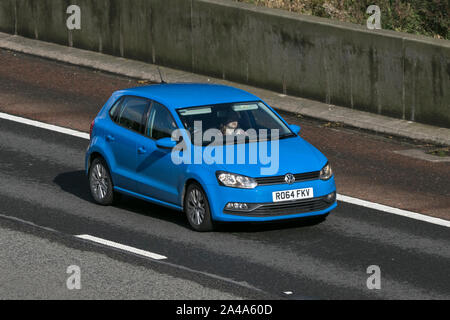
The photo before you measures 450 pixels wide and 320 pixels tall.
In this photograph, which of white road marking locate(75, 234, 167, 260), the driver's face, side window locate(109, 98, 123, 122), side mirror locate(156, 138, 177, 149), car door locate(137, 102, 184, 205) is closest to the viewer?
white road marking locate(75, 234, 167, 260)

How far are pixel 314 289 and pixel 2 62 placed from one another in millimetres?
15324

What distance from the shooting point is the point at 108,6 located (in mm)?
25500

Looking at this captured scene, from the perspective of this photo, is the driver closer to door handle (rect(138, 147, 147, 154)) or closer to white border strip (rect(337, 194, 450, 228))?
door handle (rect(138, 147, 147, 154))

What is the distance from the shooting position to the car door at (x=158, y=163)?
48.3ft

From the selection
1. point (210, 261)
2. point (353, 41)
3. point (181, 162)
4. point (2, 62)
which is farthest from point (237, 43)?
point (210, 261)

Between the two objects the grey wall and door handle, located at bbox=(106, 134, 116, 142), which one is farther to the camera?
the grey wall

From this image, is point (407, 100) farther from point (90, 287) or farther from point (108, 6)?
point (90, 287)

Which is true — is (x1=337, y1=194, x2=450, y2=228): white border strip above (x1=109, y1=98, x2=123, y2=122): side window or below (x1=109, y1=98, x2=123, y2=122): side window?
below

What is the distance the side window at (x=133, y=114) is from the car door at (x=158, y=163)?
161 millimetres

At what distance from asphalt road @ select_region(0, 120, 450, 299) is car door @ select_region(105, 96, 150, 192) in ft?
1.62

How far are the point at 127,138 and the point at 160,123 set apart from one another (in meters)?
0.62

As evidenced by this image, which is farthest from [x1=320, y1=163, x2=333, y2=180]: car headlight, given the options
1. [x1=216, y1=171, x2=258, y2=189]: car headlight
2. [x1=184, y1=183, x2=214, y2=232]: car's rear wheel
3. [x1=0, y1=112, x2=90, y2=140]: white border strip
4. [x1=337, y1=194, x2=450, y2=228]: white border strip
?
[x1=0, y1=112, x2=90, y2=140]: white border strip

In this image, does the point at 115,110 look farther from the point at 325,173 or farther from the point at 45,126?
the point at 45,126

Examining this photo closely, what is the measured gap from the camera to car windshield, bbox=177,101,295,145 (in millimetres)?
14859
